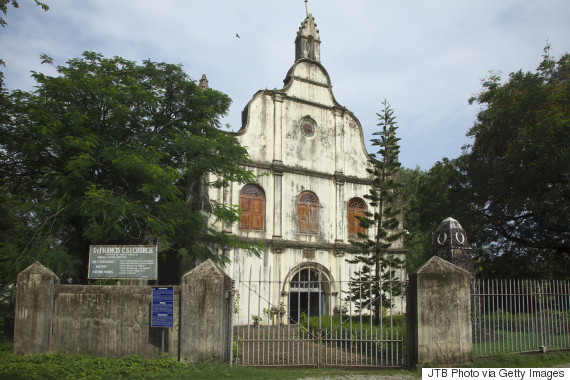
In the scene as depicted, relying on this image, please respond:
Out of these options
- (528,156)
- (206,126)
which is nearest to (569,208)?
(528,156)

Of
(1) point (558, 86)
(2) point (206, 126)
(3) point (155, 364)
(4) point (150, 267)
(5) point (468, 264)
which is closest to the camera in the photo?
(3) point (155, 364)

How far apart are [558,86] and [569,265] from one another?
7.84 metres

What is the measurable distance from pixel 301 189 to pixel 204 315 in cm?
1036

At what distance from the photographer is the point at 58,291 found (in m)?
8.58

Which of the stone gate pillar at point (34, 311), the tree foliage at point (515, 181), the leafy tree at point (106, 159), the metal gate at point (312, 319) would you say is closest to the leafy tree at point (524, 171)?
the tree foliage at point (515, 181)

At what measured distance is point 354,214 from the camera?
18.5 m

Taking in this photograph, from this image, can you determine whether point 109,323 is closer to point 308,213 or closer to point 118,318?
point 118,318

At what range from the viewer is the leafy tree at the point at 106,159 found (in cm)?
1120

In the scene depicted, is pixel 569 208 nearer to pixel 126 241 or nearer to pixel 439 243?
pixel 439 243

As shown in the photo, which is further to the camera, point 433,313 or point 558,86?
point 558,86

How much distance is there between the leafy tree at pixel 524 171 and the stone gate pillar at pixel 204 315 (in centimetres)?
1242

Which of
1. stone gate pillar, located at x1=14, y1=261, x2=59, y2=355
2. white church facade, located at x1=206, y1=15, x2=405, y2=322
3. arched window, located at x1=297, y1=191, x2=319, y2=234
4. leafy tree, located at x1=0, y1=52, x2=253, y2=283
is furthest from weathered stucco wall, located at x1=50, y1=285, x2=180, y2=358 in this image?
arched window, located at x1=297, y1=191, x2=319, y2=234

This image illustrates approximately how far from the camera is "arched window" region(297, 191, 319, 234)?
17.3 metres

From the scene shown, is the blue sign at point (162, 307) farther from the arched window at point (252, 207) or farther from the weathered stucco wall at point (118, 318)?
the arched window at point (252, 207)
